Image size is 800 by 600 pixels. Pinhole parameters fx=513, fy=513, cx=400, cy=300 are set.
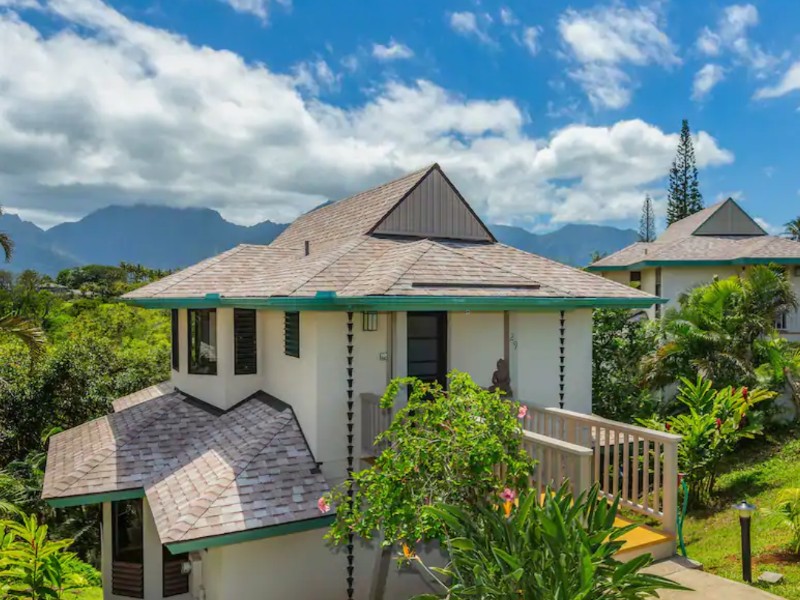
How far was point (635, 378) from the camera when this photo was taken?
39.8 ft

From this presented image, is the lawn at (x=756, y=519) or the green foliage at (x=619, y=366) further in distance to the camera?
the green foliage at (x=619, y=366)

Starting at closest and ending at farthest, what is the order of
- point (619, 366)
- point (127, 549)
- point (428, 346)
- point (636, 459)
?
point (636, 459), point (428, 346), point (127, 549), point (619, 366)

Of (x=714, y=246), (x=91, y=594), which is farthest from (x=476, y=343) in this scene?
(x=714, y=246)

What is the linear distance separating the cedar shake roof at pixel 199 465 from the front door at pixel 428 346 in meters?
2.30

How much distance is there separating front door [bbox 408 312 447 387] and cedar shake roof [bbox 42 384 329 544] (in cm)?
230

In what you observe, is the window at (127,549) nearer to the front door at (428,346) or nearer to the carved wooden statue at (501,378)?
the front door at (428,346)

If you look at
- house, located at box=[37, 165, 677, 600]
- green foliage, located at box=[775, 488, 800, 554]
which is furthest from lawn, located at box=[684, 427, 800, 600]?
house, located at box=[37, 165, 677, 600]

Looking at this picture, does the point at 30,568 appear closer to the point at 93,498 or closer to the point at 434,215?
the point at 93,498

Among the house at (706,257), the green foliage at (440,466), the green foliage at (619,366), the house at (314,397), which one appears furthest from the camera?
the house at (706,257)

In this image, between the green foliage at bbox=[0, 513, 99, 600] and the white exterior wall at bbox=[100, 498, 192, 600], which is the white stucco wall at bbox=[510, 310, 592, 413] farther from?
the green foliage at bbox=[0, 513, 99, 600]

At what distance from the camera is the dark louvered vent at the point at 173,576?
359 inches

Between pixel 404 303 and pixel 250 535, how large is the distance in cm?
371

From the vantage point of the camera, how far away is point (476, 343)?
9250 mm

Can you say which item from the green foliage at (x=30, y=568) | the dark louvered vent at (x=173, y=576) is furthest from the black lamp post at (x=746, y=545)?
the dark louvered vent at (x=173, y=576)
